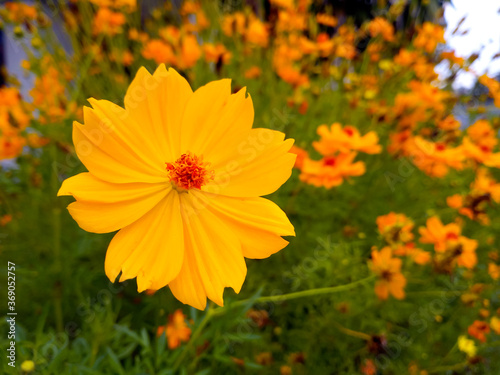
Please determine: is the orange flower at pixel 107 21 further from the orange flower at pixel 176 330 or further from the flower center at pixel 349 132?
the orange flower at pixel 176 330

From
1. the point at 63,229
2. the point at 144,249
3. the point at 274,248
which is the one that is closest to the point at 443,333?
the point at 274,248

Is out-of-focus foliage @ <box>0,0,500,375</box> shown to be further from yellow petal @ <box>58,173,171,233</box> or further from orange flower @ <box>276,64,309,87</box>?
yellow petal @ <box>58,173,171,233</box>

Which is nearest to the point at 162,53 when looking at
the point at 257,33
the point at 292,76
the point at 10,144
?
the point at 257,33

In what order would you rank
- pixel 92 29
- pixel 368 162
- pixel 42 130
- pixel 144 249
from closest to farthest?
1. pixel 144 249
2. pixel 42 130
3. pixel 368 162
4. pixel 92 29

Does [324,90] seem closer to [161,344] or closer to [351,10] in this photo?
[351,10]

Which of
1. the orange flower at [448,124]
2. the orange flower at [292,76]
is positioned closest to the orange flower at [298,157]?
the orange flower at [292,76]

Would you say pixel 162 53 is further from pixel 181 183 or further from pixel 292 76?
pixel 181 183
